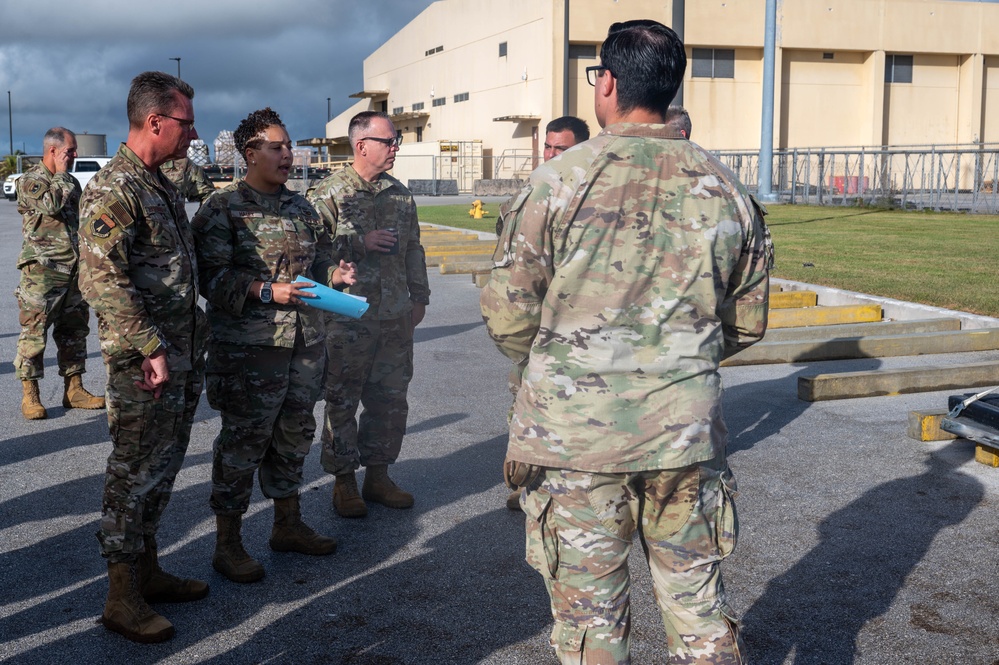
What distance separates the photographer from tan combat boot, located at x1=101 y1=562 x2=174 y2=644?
3804mm

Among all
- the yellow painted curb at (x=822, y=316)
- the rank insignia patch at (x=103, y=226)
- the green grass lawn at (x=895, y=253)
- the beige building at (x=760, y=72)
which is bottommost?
the yellow painted curb at (x=822, y=316)

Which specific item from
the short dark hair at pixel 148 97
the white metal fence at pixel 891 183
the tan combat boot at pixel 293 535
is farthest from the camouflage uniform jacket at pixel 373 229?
the white metal fence at pixel 891 183

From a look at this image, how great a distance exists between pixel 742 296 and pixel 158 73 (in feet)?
8.28

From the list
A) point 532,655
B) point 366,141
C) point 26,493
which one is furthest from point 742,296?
point 26,493

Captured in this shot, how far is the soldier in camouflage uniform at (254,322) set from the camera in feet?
14.2

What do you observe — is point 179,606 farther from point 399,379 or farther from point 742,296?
point 742,296

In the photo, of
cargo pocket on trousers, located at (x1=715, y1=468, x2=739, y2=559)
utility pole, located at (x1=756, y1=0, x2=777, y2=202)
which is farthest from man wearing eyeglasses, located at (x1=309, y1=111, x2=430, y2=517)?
utility pole, located at (x1=756, y1=0, x2=777, y2=202)

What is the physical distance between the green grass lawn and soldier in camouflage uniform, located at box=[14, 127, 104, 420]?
8.62m

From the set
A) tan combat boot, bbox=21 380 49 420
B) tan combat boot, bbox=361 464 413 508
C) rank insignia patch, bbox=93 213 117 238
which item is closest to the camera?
rank insignia patch, bbox=93 213 117 238

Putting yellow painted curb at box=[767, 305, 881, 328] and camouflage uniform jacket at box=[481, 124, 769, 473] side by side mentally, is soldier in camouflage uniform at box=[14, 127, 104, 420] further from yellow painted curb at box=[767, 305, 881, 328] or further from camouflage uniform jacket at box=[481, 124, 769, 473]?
yellow painted curb at box=[767, 305, 881, 328]

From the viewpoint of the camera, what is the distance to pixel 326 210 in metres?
5.17

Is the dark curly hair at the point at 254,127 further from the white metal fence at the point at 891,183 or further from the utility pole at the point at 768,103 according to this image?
the utility pole at the point at 768,103

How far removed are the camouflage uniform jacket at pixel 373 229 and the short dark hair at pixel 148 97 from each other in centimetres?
137

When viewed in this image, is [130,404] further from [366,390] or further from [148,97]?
[366,390]
